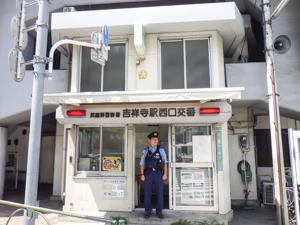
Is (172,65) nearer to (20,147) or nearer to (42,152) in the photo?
(42,152)

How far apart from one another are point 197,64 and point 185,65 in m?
0.35

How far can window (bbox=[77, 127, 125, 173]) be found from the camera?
28.4 ft

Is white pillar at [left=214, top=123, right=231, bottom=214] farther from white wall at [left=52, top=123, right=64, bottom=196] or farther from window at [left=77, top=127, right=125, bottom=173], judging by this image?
white wall at [left=52, top=123, right=64, bottom=196]

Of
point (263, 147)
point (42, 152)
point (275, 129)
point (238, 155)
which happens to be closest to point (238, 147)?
point (238, 155)

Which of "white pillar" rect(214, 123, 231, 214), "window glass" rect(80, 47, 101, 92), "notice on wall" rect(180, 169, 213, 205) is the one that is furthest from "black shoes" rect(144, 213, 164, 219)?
"window glass" rect(80, 47, 101, 92)

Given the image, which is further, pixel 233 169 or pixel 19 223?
pixel 233 169

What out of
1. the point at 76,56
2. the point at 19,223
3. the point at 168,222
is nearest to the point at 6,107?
the point at 76,56

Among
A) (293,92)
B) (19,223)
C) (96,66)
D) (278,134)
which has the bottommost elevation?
(19,223)

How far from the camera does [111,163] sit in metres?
8.67

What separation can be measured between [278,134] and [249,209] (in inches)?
116

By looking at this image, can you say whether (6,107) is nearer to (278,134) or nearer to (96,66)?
(96,66)

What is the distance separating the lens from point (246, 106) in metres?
10.8

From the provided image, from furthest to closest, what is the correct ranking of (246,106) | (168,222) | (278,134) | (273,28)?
1. (246,106)
2. (273,28)
3. (278,134)
4. (168,222)

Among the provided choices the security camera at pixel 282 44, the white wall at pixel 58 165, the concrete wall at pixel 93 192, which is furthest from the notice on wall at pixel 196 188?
the white wall at pixel 58 165
